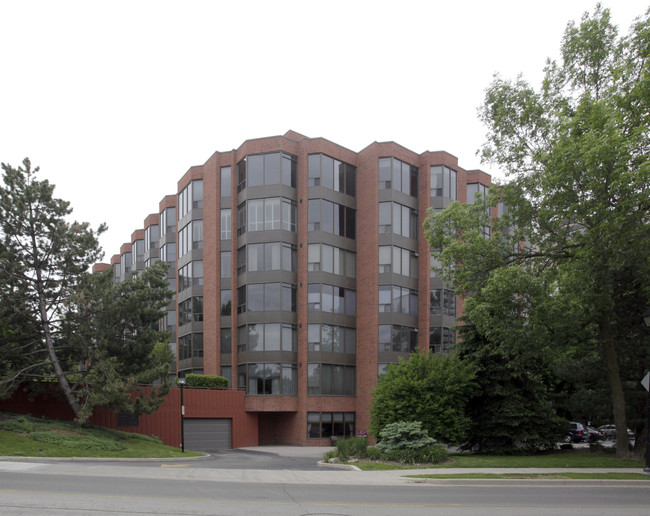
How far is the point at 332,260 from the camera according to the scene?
4041cm

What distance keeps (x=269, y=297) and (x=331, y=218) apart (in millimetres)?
6845

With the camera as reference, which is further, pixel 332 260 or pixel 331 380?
pixel 332 260

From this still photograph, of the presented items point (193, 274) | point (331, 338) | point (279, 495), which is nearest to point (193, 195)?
point (193, 274)

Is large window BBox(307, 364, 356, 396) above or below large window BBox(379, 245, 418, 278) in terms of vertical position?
below

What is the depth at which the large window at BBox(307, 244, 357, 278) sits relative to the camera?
39.7m

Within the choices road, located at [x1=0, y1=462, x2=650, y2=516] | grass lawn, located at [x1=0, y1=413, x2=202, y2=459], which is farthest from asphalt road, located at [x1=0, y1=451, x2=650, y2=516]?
grass lawn, located at [x1=0, y1=413, x2=202, y2=459]

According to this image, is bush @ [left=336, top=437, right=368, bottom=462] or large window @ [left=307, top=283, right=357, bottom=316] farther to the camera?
large window @ [left=307, top=283, right=357, bottom=316]

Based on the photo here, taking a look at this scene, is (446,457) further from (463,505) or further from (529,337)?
(463,505)

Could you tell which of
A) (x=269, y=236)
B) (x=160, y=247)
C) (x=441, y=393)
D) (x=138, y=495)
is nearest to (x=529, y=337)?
(x=441, y=393)

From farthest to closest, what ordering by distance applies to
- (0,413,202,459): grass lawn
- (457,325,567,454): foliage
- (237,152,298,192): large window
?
(237,152,298,192): large window, (457,325,567,454): foliage, (0,413,202,459): grass lawn

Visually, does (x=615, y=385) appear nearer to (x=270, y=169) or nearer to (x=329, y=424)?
(x=329, y=424)

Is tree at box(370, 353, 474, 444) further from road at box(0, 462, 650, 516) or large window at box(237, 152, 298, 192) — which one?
large window at box(237, 152, 298, 192)

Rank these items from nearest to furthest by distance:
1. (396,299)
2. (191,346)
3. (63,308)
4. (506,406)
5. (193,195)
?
1. (506,406)
2. (63,308)
3. (396,299)
4. (191,346)
5. (193,195)

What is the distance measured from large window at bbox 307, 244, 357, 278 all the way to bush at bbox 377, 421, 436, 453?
19.9 m
